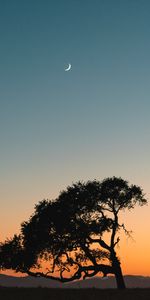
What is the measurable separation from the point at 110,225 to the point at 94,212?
228cm

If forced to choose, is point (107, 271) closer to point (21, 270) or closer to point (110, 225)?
point (110, 225)

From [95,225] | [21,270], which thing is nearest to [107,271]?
[95,225]

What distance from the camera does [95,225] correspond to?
187 feet

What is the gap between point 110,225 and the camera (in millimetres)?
57375

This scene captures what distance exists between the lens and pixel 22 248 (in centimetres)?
5934

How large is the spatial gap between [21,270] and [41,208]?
7246 millimetres

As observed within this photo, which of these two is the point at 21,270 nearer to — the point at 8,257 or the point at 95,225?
the point at 8,257
